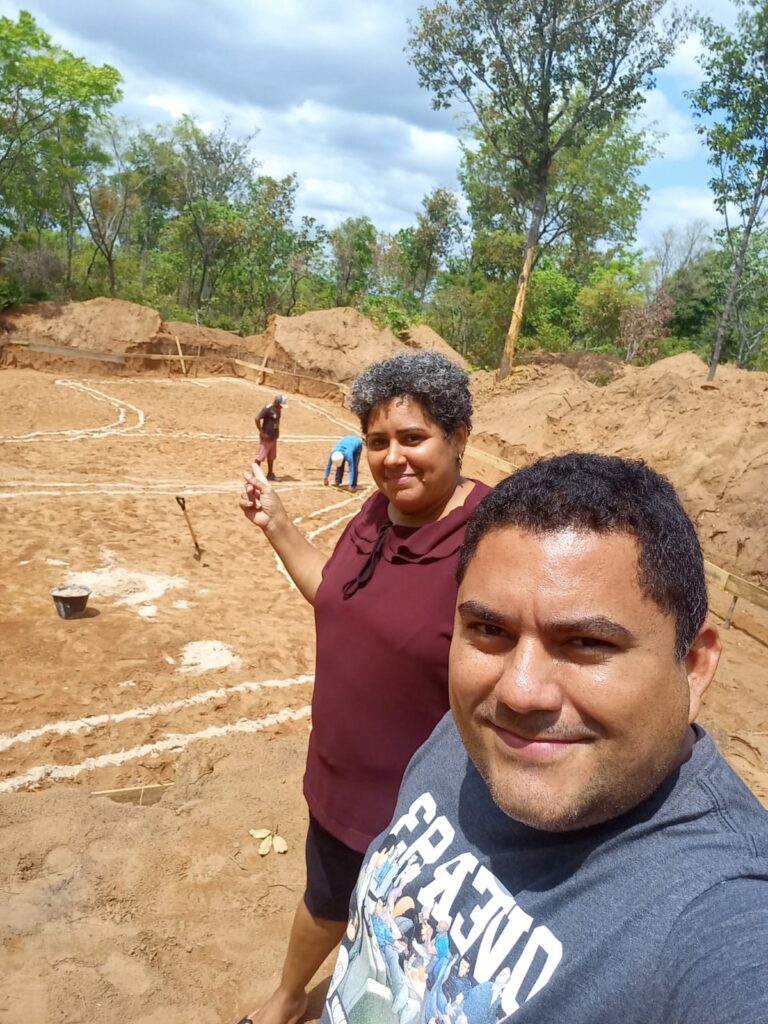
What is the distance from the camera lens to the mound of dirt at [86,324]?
21.2 metres

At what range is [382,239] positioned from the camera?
40312 millimetres

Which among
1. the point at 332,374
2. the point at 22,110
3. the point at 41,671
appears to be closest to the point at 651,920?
the point at 41,671

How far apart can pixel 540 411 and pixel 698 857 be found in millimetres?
16809

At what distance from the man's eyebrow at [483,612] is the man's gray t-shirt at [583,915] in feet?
1.00

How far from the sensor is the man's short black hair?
102 cm

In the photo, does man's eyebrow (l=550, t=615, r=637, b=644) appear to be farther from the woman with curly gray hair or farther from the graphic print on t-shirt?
the woman with curly gray hair

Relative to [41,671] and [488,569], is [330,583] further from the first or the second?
[41,671]

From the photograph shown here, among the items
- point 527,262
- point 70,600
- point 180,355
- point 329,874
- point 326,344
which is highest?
point 527,262

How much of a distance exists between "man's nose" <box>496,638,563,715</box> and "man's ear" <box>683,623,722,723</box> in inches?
8.2

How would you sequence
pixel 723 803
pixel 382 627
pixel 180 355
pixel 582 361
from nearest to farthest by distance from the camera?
pixel 723 803 < pixel 382 627 < pixel 180 355 < pixel 582 361

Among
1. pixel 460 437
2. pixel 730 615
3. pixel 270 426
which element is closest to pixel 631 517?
pixel 460 437

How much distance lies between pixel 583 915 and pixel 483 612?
0.41 metres

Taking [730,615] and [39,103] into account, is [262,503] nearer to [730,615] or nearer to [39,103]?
[730,615]

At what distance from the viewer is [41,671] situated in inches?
215
